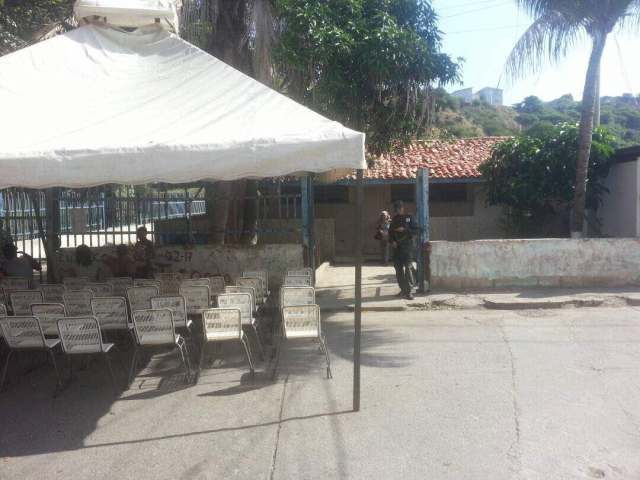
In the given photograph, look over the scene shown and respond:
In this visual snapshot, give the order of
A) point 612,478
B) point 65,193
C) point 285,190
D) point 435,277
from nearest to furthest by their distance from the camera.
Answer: point 612,478
point 435,277
point 65,193
point 285,190

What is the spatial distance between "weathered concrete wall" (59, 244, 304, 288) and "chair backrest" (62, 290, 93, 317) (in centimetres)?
463

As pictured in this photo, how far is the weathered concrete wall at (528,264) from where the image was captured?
Answer: 1156 cm

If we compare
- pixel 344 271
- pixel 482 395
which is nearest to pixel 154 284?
pixel 482 395

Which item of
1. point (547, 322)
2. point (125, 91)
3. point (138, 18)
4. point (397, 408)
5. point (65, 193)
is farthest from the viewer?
point (65, 193)

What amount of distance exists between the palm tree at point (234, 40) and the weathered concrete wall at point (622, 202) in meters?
8.36

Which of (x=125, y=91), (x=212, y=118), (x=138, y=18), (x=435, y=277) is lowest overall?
(x=435, y=277)

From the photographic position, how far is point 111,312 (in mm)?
7062

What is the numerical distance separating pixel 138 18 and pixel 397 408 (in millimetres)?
5999

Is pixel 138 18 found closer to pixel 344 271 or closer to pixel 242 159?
pixel 242 159

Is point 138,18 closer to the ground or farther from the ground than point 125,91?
farther from the ground

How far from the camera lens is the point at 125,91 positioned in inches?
279

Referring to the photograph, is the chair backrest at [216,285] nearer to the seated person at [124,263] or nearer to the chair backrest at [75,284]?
the chair backrest at [75,284]

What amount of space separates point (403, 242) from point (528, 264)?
8.25 feet

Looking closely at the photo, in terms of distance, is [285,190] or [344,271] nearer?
[344,271]
